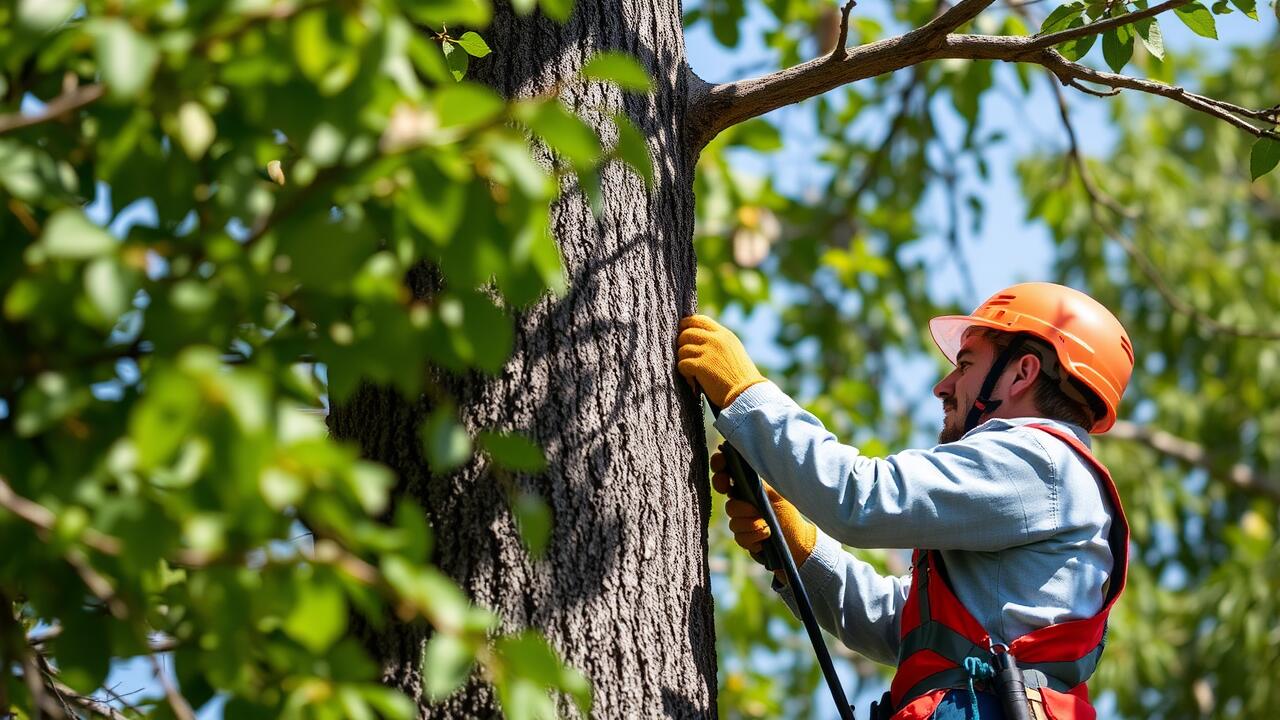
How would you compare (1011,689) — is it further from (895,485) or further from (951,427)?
(951,427)

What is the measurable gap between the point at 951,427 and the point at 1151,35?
861 mm

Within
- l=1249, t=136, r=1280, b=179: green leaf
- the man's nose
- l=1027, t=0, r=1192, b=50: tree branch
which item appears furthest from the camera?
the man's nose

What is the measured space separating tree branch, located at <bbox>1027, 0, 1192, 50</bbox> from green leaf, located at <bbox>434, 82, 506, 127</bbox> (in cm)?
148

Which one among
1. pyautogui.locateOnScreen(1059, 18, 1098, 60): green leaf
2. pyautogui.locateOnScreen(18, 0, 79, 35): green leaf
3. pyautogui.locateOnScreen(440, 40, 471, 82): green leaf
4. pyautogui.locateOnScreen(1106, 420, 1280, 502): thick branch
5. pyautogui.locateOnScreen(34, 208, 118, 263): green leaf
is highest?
pyautogui.locateOnScreen(1059, 18, 1098, 60): green leaf

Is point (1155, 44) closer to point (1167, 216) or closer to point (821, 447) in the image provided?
point (821, 447)

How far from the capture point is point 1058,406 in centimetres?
275

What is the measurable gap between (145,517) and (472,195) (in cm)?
38

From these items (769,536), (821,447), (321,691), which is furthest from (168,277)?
(769,536)

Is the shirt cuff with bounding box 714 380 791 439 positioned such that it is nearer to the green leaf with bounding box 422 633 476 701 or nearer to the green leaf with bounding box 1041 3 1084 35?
the green leaf with bounding box 1041 3 1084 35

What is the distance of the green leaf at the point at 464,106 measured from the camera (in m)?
1.09

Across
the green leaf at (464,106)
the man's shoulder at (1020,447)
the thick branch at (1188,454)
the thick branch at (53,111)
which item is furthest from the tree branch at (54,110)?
the thick branch at (1188,454)

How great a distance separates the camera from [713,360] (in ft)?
7.23

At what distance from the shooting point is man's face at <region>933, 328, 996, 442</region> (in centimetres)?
275

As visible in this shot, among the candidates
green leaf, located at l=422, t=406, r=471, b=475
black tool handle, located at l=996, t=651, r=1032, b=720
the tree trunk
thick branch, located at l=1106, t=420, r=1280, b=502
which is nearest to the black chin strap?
black tool handle, located at l=996, t=651, r=1032, b=720
